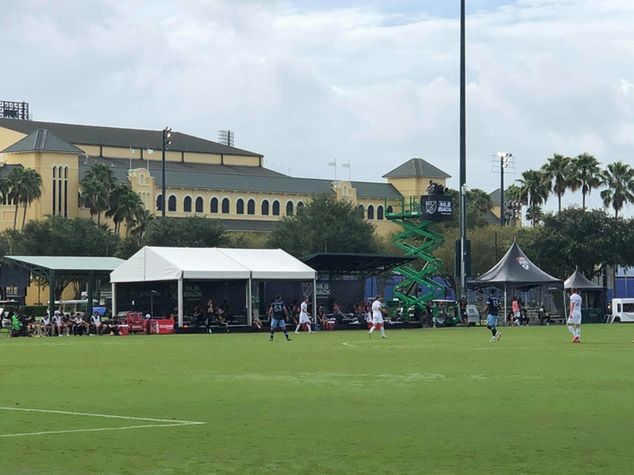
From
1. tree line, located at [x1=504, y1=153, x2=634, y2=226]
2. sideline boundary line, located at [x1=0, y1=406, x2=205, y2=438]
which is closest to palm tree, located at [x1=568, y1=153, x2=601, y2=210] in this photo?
tree line, located at [x1=504, y1=153, x2=634, y2=226]

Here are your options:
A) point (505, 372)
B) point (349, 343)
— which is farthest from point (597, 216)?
point (505, 372)

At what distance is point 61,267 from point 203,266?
736cm

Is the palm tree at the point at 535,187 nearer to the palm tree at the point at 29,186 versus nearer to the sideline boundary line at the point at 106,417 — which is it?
the palm tree at the point at 29,186

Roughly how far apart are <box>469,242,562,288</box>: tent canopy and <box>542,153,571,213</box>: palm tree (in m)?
42.9

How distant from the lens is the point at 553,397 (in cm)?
2206

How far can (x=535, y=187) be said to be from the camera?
12838 cm

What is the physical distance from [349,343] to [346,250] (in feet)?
240

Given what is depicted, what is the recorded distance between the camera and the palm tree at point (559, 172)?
402 feet

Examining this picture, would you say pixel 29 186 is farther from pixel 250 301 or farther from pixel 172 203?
pixel 250 301

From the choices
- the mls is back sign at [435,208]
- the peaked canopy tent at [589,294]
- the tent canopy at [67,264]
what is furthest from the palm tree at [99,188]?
the tent canopy at [67,264]

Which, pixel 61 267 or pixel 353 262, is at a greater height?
pixel 353 262

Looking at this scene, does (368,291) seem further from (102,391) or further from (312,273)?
(102,391)

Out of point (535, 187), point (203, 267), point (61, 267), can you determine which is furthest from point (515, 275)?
point (535, 187)

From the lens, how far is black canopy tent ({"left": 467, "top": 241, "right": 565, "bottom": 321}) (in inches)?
3106
